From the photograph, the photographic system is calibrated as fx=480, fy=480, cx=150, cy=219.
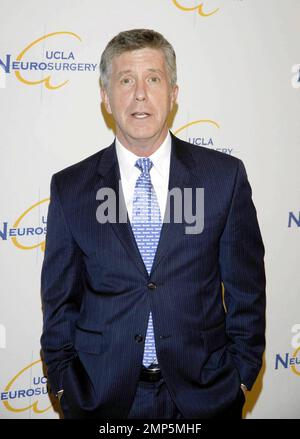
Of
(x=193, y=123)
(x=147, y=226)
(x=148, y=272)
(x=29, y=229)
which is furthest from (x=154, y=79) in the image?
(x=29, y=229)

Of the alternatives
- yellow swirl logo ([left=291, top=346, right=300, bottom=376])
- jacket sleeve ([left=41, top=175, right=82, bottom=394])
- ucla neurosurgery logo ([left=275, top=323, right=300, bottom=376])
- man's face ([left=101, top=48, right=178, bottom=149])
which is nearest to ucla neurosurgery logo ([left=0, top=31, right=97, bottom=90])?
man's face ([left=101, top=48, right=178, bottom=149])

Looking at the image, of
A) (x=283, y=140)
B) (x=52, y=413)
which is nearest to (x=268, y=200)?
(x=283, y=140)

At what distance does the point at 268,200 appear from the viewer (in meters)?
2.82

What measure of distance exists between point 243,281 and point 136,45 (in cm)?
99

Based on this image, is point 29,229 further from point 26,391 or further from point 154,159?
point 154,159

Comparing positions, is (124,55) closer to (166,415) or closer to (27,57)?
(27,57)

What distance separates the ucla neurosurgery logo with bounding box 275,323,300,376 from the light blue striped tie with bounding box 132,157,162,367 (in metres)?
1.48

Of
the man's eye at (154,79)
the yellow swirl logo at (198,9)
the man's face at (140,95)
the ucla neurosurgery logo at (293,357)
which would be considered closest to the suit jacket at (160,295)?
the man's face at (140,95)

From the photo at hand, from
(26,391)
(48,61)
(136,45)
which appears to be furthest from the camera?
(26,391)

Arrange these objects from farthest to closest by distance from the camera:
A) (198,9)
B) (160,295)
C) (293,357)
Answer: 1. (293,357)
2. (198,9)
3. (160,295)

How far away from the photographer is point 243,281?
6.10ft

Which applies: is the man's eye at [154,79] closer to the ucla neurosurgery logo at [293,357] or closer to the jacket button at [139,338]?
the jacket button at [139,338]

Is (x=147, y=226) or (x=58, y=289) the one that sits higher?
(x=147, y=226)

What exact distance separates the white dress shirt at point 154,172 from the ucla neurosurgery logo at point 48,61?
81cm
